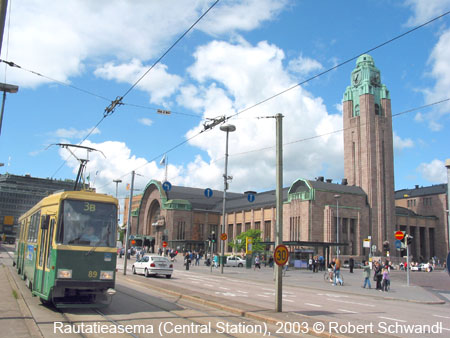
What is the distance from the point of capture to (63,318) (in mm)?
10211

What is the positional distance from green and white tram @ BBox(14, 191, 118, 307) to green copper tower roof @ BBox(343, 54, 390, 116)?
7360cm

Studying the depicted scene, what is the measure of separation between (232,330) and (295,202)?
62317 millimetres

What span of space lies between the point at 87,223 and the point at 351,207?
6470cm

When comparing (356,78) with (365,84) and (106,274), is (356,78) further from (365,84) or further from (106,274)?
(106,274)

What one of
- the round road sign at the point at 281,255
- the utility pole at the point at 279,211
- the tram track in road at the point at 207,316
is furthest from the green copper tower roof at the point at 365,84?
the tram track in road at the point at 207,316

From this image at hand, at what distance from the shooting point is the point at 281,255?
1227cm

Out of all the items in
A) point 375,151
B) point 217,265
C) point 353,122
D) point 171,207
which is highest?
point 353,122

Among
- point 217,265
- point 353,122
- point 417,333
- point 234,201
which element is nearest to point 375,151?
point 353,122

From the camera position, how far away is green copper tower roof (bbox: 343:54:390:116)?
79.2 metres

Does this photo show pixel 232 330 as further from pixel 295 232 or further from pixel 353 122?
pixel 353 122

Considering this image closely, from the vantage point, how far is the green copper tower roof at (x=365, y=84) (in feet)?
260

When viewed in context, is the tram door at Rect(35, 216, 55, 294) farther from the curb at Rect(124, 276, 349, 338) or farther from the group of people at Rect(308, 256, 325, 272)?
the group of people at Rect(308, 256, 325, 272)

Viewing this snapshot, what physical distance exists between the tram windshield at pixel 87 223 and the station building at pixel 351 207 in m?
50.4

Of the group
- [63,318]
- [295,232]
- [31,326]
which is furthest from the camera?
[295,232]
